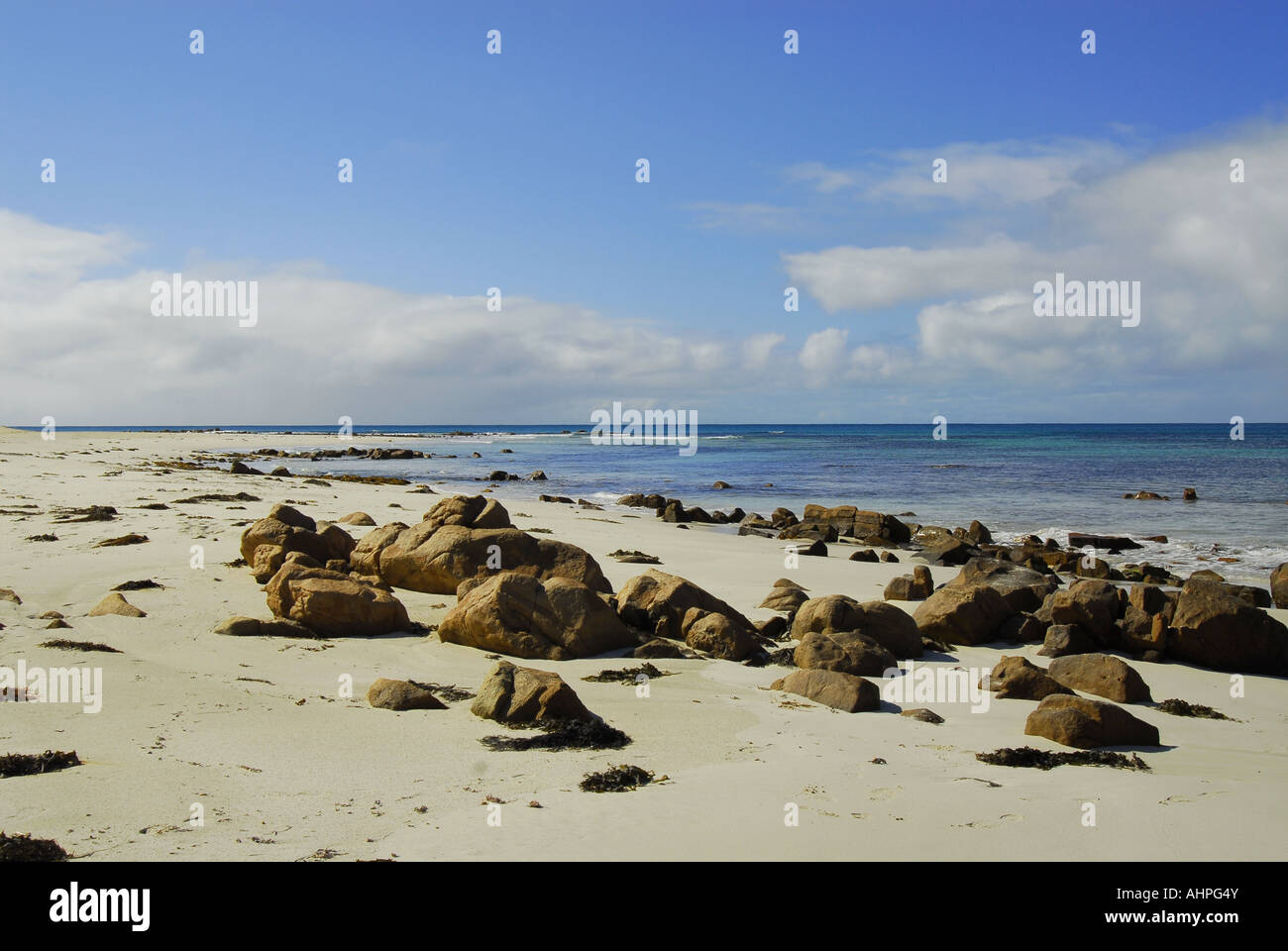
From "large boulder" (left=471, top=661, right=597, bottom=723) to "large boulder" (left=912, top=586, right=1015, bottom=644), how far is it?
5668mm

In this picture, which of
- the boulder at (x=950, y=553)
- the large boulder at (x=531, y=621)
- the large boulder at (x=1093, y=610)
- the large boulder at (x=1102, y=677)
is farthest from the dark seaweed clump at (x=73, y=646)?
the boulder at (x=950, y=553)

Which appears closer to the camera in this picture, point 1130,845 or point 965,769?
point 1130,845

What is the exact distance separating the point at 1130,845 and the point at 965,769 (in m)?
1.30

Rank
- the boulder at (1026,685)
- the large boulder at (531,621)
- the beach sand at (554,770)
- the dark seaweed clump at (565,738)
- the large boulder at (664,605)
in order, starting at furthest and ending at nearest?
the large boulder at (664,605) < the large boulder at (531,621) < the boulder at (1026,685) < the dark seaweed clump at (565,738) < the beach sand at (554,770)

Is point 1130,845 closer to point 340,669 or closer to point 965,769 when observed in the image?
point 965,769

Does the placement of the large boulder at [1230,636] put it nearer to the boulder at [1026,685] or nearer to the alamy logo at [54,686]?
the boulder at [1026,685]

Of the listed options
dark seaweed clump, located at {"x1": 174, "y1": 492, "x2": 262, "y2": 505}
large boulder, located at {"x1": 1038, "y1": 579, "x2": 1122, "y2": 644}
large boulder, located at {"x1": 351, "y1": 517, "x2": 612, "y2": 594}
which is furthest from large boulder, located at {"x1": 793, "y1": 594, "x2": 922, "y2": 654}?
dark seaweed clump, located at {"x1": 174, "y1": 492, "x2": 262, "y2": 505}

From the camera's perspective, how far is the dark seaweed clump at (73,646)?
26.0 ft

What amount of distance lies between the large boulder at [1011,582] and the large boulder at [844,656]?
2.83m

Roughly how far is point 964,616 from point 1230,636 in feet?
9.40

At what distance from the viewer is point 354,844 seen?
14.8 ft

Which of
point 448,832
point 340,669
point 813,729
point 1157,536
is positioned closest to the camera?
point 448,832
